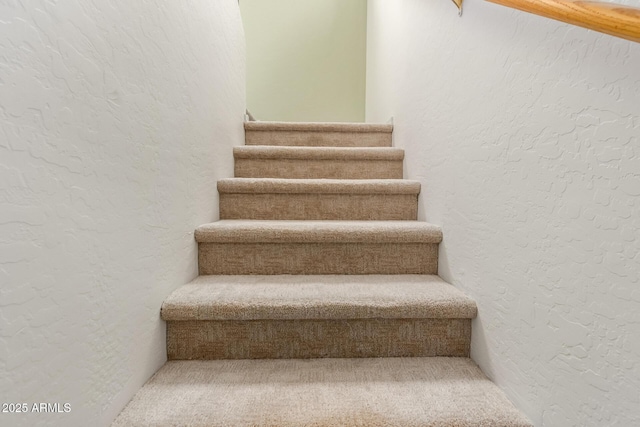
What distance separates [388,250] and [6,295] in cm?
102

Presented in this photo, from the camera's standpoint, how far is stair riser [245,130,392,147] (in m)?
1.92

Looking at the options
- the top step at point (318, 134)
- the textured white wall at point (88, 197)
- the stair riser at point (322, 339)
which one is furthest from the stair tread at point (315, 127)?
the stair riser at point (322, 339)

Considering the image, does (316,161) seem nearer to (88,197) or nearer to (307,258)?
(307,258)

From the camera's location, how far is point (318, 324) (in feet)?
3.05

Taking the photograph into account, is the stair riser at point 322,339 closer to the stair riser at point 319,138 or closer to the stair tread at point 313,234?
the stair tread at point 313,234

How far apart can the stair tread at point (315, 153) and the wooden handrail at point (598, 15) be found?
1.07m

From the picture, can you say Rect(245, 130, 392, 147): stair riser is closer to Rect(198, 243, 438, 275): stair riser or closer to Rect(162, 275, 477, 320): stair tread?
Rect(198, 243, 438, 275): stair riser

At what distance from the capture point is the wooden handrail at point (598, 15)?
0.43m

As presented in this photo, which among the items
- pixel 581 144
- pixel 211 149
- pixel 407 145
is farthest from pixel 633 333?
pixel 211 149

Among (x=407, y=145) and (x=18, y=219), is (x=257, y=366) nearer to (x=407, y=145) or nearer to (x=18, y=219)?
(x=18, y=219)

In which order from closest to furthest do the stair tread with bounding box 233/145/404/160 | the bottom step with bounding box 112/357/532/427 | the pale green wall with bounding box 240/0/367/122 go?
the bottom step with bounding box 112/357/532/427 → the stair tread with bounding box 233/145/404/160 → the pale green wall with bounding box 240/0/367/122

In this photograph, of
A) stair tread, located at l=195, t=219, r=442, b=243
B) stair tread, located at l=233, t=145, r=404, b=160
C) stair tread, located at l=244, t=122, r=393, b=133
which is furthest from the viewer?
stair tread, located at l=244, t=122, r=393, b=133

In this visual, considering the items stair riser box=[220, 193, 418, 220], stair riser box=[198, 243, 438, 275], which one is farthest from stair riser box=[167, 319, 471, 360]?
stair riser box=[220, 193, 418, 220]

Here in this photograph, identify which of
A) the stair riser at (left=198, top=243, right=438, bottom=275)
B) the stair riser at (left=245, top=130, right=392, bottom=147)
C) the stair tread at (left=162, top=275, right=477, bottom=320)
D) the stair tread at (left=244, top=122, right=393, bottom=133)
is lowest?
the stair tread at (left=162, top=275, right=477, bottom=320)
